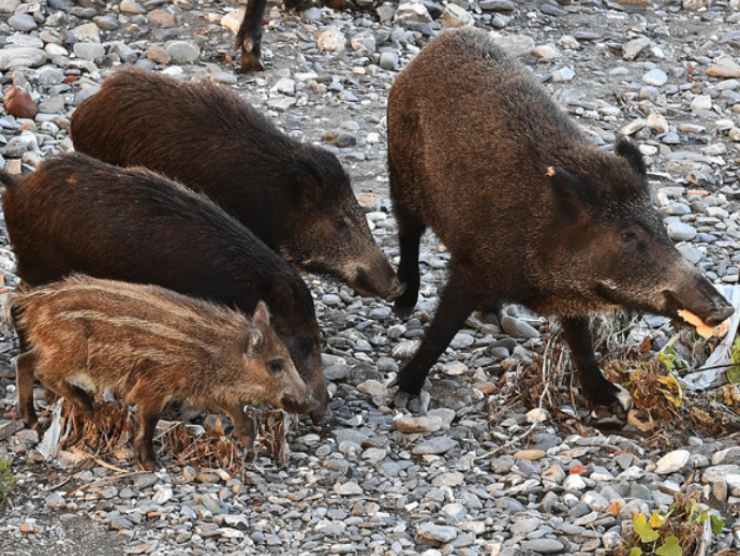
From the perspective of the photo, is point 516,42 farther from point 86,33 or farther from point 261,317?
point 261,317

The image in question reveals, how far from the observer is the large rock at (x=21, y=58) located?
10165 mm

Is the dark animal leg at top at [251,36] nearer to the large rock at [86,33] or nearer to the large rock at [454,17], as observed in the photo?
the large rock at [86,33]

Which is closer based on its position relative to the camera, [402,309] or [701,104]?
[402,309]

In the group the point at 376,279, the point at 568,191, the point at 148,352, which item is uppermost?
the point at 568,191

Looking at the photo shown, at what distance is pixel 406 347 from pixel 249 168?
1.24 m

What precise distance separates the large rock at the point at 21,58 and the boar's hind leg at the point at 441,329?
14.5ft

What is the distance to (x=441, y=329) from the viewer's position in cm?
704

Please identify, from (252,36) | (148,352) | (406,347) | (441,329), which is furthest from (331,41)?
(148,352)

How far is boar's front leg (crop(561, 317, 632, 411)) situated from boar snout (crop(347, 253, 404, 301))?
100 cm

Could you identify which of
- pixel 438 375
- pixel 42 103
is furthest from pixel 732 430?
pixel 42 103

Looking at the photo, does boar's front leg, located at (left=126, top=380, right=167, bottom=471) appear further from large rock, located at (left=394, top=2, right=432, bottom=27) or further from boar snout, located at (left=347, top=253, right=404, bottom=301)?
large rock, located at (left=394, top=2, right=432, bottom=27)

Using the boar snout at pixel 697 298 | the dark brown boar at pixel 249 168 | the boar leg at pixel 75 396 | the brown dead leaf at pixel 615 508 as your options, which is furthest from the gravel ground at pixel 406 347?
the boar snout at pixel 697 298

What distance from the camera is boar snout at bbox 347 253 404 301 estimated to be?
7.59 meters

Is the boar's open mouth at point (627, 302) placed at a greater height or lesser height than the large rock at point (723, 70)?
greater
